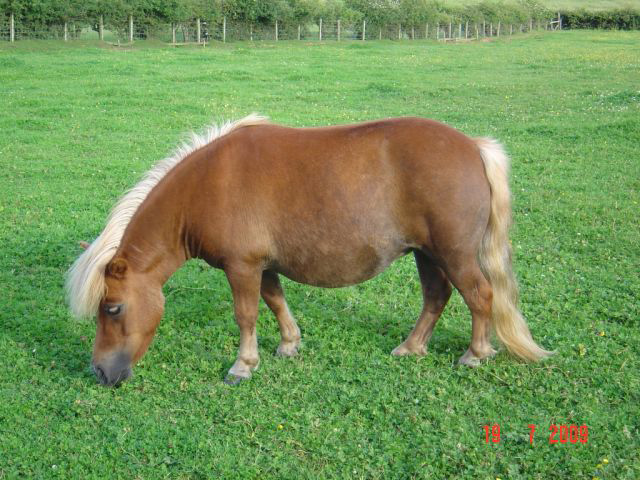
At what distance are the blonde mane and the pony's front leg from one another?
2.96ft

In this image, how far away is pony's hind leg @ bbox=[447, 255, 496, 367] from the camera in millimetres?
4936

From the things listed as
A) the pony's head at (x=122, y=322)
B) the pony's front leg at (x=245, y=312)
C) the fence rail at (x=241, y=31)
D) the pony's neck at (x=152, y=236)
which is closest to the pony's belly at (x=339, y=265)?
the pony's front leg at (x=245, y=312)

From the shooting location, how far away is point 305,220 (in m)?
4.95

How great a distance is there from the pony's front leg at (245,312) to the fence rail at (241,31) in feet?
97.0

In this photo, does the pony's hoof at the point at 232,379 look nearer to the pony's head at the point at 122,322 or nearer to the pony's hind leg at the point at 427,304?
the pony's head at the point at 122,322

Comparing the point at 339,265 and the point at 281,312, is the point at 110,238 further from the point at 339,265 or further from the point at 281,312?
the point at 339,265

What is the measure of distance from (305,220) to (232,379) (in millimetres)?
1368

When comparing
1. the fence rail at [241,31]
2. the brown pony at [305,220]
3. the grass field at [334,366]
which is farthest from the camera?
the fence rail at [241,31]

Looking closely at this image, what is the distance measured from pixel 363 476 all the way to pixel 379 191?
196cm

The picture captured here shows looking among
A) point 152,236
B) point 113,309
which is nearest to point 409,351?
point 152,236

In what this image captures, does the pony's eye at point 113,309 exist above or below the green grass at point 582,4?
below

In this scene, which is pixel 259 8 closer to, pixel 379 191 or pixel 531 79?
pixel 531 79
